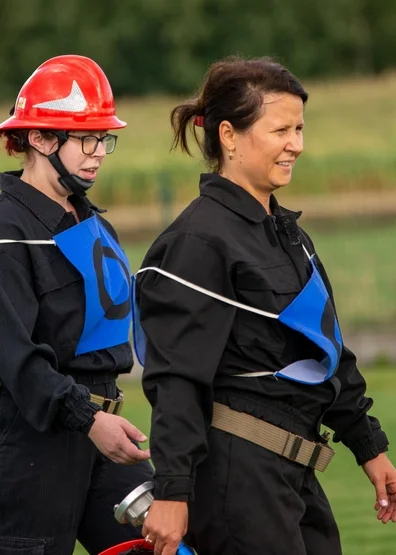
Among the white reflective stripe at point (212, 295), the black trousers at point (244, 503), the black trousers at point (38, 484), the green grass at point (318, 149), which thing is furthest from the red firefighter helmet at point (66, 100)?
the green grass at point (318, 149)

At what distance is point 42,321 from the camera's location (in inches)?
192

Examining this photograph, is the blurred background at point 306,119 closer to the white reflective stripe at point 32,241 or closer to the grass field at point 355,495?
the grass field at point 355,495

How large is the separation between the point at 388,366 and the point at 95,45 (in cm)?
4352

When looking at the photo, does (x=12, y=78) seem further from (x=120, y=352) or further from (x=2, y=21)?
(x=120, y=352)

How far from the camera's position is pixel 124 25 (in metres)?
57.1

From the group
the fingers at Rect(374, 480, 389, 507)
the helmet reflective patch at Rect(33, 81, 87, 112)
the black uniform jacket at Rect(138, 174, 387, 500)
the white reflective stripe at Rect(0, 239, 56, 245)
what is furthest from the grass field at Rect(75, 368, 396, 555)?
the black uniform jacket at Rect(138, 174, 387, 500)

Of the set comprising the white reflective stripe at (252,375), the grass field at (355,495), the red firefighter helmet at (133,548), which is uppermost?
the white reflective stripe at (252,375)

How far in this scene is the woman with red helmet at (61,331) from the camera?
184 inches

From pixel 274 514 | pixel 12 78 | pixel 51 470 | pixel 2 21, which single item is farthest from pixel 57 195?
pixel 2 21

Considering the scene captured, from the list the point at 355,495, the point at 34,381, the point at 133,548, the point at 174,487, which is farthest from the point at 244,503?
the point at 355,495

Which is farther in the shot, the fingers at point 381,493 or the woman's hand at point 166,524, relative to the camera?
the fingers at point 381,493

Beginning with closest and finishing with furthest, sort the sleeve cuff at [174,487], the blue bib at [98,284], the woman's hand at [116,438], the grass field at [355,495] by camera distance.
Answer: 1. the sleeve cuff at [174,487]
2. the woman's hand at [116,438]
3. the blue bib at [98,284]
4. the grass field at [355,495]

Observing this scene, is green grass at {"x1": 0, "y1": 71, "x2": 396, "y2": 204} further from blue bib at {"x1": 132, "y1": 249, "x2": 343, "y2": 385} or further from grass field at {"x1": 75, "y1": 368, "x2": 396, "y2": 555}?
blue bib at {"x1": 132, "y1": 249, "x2": 343, "y2": 385}

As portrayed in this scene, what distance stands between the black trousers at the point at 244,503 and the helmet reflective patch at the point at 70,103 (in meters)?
1.35
